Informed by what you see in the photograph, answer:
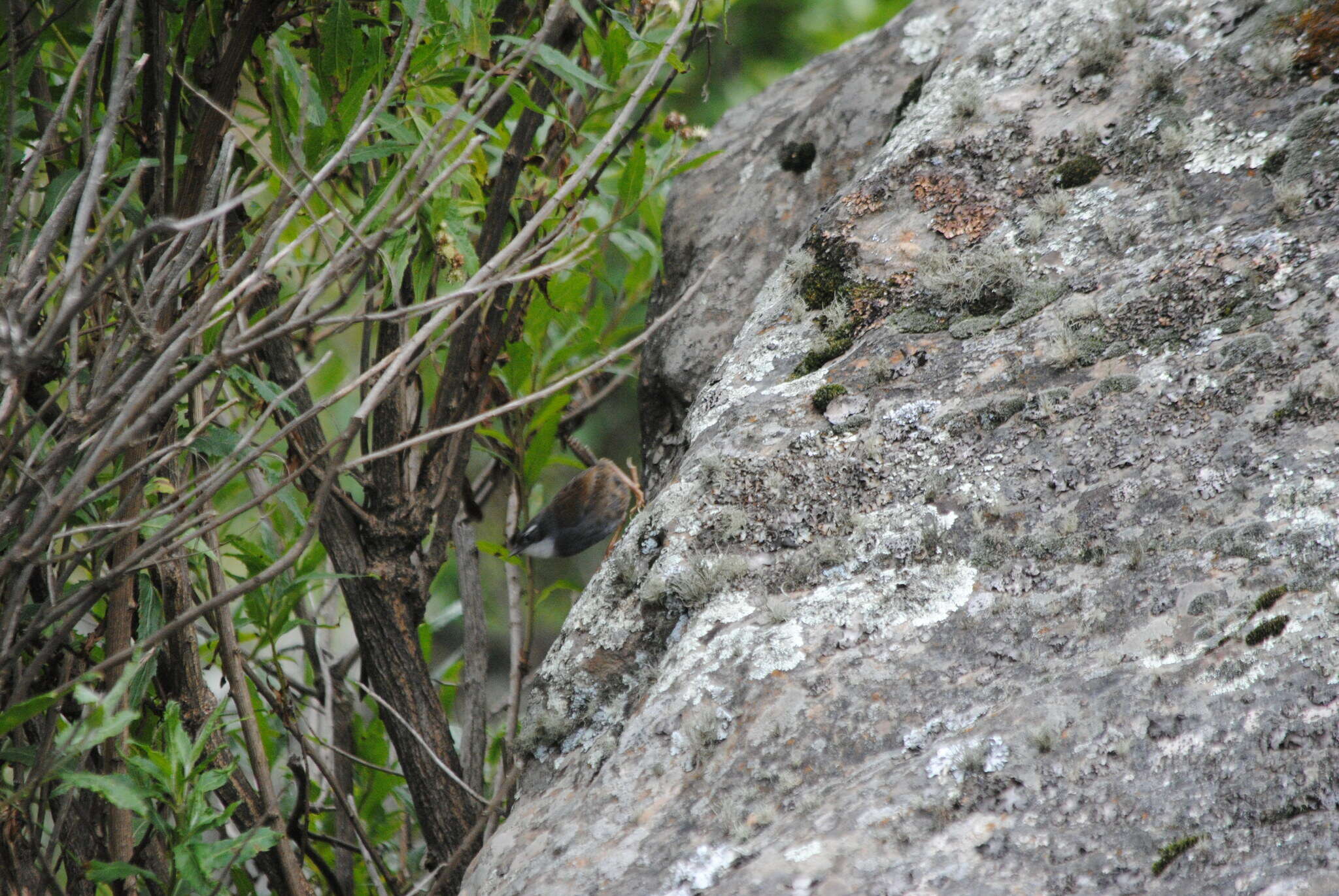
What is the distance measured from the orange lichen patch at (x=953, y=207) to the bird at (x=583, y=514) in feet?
3.89

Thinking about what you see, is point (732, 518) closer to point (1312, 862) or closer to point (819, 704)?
point (819, 704)

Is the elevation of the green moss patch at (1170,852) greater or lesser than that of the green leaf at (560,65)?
lesser

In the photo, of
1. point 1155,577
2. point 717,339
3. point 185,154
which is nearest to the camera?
point 1155,577

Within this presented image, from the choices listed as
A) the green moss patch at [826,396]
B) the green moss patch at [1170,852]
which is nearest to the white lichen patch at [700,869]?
the green moss patch at [1170,852]

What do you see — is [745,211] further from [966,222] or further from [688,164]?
[966,222]

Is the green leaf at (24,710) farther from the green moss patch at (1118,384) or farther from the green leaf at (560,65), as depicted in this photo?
the green moss patch at (1118,384)

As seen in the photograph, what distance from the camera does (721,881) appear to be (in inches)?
42.0

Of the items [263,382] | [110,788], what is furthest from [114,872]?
[263,382]

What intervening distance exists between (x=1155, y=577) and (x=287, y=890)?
5.26ft

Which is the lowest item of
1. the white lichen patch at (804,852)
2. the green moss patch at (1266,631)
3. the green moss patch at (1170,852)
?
the green moss patch at (1170,852)

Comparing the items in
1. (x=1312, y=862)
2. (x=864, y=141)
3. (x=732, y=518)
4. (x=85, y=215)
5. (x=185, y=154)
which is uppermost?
(x=185, y=154)

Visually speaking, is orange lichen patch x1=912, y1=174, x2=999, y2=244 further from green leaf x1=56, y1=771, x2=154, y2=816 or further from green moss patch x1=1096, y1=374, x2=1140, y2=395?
green leaf x1=56, y1=771, x2=154, y2=816

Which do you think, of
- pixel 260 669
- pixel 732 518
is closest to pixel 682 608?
pixel 732 518

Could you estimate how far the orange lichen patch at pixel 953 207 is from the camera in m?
1.73
